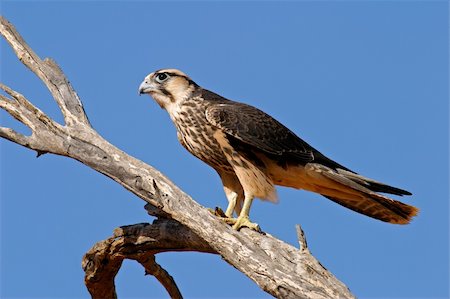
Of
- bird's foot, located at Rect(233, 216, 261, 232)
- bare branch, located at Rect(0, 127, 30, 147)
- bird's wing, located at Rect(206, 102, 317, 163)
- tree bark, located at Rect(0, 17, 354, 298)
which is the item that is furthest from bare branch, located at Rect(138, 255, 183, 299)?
bare branch, located at Rect(0, 127, 30, 147)

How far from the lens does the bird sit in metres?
6.04

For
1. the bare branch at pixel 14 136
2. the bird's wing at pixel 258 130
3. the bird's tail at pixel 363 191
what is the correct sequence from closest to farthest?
the bare branch at pixel 14 136, the bird's wing at pixel 258 130, the bird's tail at pixel 363 191

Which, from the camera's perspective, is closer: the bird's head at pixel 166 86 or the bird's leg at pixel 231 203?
the bird's leg at pixel 231 203

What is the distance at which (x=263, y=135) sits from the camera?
609 cm

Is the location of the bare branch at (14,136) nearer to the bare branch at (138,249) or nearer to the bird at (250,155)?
the bare branch at (138,249)

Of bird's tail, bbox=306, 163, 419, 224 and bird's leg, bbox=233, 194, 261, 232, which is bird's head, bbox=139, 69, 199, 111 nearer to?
bird's leg, bbox=233, 194, 261, 232

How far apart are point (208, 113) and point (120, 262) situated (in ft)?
4.20

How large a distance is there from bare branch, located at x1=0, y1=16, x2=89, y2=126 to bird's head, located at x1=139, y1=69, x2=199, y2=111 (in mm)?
575

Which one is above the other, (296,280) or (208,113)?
(208,113)

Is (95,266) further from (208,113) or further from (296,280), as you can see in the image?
(296,280)

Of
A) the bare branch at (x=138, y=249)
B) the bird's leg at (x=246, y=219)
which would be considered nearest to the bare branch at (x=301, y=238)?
the bird's leg at (x=246, y=219)

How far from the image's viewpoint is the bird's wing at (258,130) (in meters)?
6.03

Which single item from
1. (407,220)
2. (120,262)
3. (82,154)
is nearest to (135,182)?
(82,154)

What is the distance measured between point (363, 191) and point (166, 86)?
171cm
